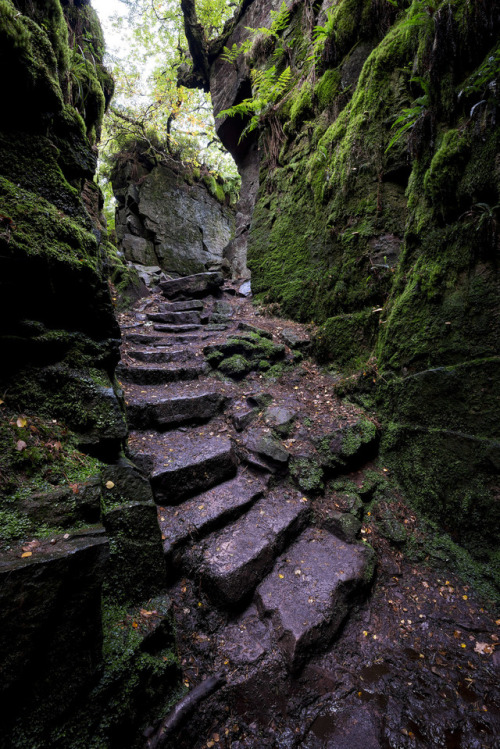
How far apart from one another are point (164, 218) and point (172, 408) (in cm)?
1265

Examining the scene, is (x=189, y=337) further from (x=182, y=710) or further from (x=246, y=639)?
(x=182, y=710)

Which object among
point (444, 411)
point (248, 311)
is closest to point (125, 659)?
point (444, 411)

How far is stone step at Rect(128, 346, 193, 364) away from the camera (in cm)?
533

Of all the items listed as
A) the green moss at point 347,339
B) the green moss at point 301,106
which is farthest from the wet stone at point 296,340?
the green moss at point 301,106

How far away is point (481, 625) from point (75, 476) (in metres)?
3.25

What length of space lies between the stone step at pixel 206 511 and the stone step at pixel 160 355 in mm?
2689

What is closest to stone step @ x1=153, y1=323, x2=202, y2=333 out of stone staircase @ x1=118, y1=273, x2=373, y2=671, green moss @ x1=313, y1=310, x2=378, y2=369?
stone staircase @ x1=118, y1=273, x2=373, y2=671

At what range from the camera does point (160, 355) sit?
5.40 meters

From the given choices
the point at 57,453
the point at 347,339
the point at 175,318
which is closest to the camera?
the point at 57,453

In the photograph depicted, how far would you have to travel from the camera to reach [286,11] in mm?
7336

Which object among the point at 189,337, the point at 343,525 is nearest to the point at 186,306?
the point at 189,337

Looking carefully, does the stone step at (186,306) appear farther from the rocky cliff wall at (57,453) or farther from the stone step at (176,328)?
the rocky cliff wall at (57,453)

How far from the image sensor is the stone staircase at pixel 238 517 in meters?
2.46

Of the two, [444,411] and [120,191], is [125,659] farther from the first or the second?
[120,191]
